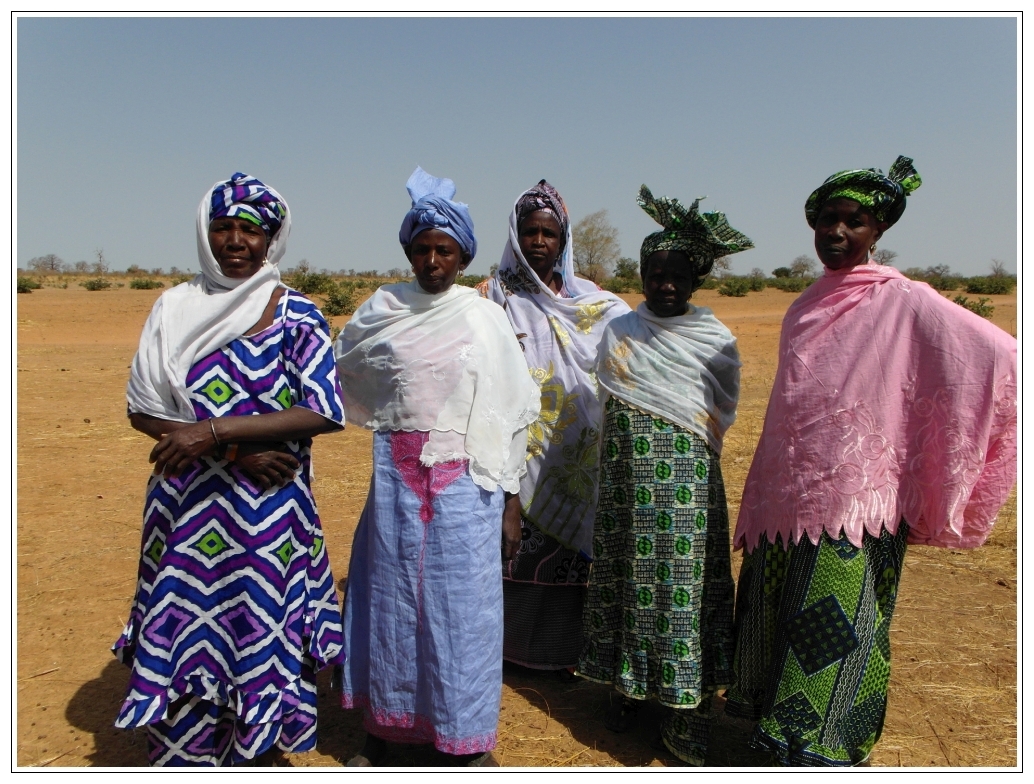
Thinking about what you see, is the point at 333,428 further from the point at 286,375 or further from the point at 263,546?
the point at 263,546

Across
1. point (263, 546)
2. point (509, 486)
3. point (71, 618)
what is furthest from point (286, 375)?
point (71, 618)

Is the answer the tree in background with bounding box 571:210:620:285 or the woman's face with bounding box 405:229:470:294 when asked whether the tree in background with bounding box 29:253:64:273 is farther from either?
the woman's face with bounding box 405:229:470:294

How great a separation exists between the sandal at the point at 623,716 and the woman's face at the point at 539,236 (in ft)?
7.03

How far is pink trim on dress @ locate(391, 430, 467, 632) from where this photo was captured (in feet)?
10.3

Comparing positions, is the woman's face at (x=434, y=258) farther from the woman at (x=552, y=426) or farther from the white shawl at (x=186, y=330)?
the woman at (x=552, y=426)

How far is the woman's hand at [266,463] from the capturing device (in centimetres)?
282

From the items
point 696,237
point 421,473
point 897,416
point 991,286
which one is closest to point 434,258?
point 421,473

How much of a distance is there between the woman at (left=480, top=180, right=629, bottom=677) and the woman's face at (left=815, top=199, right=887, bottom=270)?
125 cm

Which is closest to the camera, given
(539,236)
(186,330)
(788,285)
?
(186,330)

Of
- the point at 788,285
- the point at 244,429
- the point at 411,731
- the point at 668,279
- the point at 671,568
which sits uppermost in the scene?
the point at 788,285

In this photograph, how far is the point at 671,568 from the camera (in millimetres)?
3383

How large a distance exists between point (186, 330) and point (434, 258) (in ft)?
3.09

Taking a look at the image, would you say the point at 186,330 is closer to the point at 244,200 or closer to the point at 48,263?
the point at 244,200

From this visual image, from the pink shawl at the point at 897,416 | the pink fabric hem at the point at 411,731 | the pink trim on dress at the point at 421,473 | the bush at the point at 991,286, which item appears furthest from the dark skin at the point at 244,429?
the bush at the point at 991,286
